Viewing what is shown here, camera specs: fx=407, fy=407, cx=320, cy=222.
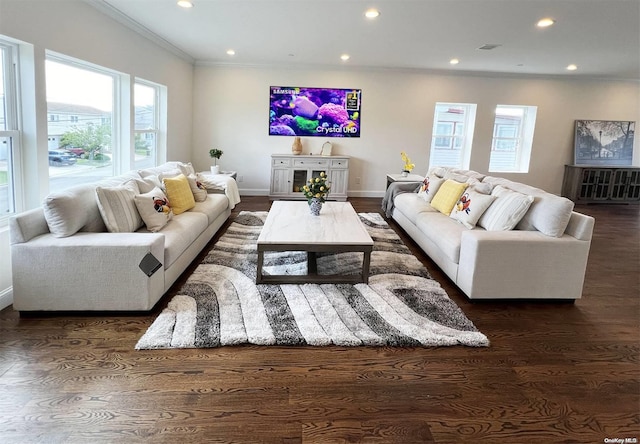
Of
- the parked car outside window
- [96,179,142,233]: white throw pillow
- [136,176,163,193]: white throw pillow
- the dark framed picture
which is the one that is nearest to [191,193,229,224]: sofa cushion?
[136,176,163,193]: white throw pillow

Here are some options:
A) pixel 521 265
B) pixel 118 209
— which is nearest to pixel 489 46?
pixel 521 265

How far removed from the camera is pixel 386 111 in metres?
7.64

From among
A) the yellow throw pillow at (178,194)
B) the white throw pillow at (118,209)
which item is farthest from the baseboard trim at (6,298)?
the yellow throw pillow at (178,194)

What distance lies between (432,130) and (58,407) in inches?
289

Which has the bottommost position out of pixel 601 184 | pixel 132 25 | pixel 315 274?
pixel 315 274

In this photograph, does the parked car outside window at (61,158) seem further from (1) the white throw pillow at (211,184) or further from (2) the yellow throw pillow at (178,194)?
(1) the white throw pillow at (211,184)

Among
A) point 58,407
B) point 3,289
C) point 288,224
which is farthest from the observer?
point 288,224

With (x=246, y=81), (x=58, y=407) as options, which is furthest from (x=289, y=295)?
(x=246, y=81)

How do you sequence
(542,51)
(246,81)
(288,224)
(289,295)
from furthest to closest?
(246,81), (542,51), (288,224), (289,295)

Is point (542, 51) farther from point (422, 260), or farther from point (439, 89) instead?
point (422, 260)

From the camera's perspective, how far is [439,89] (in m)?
7.62

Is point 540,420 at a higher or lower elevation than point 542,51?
lower

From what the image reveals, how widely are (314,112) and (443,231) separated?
14.6ft

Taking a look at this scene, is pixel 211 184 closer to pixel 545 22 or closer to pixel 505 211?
pixel 505 211
